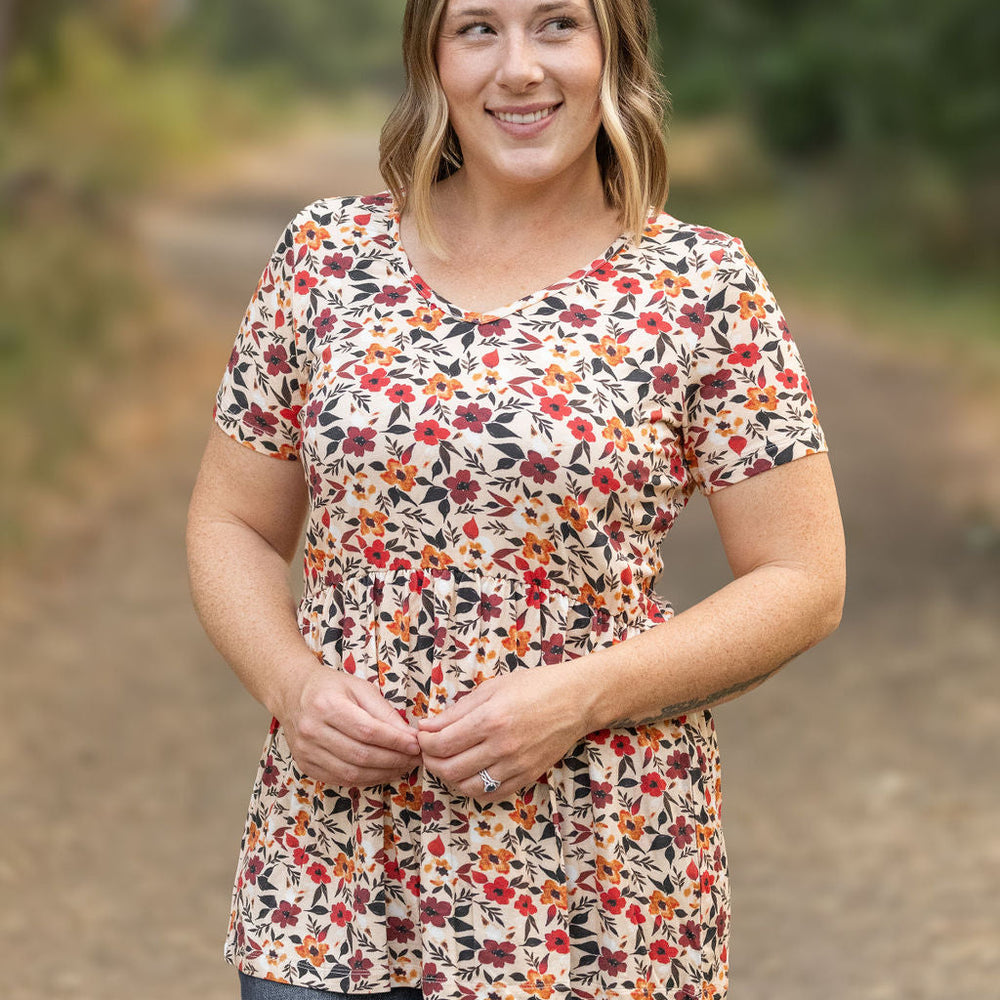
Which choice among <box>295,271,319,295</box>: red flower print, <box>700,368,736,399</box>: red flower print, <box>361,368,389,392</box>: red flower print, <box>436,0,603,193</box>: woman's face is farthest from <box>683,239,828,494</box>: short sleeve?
<box>295,271,319,295</box>: red flower print

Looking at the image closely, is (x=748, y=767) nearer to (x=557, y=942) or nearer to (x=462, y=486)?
(x=557, y=942)

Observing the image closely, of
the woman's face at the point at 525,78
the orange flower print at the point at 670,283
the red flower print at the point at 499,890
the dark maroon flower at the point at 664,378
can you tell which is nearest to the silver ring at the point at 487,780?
the red flower print at the point at 499,890

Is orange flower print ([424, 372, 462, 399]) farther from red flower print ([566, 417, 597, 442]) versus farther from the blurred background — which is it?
the blurred background

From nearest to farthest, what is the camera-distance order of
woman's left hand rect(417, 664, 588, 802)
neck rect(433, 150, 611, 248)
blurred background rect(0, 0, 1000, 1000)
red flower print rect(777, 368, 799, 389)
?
1. woman's left hand rect(417, 664, 588, 802)
2. red flower print rect(777, 368, 799, 389)
3. neck rect(433, 150, 611, 248)
4. blurred background rect(0, 0, 1000, 1000)

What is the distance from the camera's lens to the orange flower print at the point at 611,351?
189 cm

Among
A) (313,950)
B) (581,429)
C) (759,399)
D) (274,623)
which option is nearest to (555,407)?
(581,429)

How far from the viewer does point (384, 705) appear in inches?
74.2

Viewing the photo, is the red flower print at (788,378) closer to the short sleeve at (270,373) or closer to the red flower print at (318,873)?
the short sleeve at (270,373)

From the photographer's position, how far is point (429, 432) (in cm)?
186

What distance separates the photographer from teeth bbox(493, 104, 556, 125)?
196 centimetres

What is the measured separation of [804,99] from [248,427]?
13.0 m

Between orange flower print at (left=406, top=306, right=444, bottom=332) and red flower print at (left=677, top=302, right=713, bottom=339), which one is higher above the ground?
orange flower print at (left=406, top=306, right=444, bottom=332)

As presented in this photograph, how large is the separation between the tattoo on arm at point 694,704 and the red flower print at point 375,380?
1.52 feet

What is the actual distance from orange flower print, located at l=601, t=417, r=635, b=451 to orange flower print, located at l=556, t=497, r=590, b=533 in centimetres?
8
